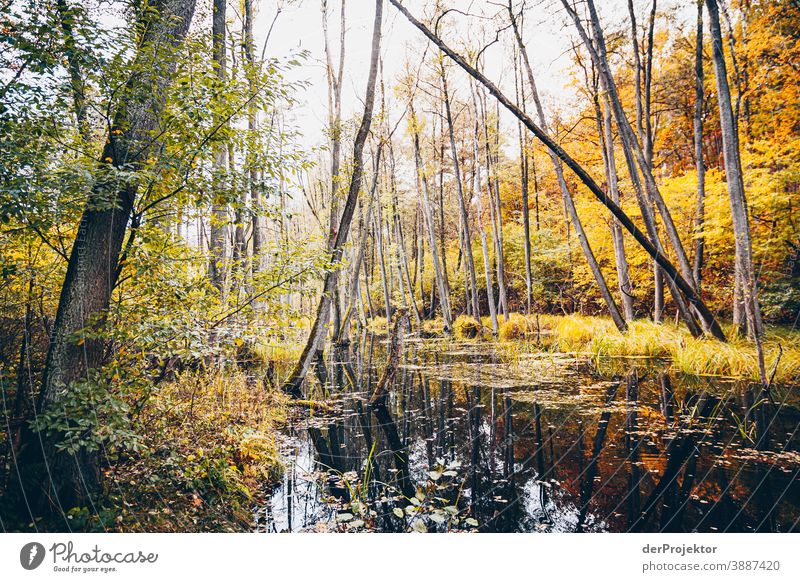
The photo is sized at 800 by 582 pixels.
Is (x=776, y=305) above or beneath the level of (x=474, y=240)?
beneath

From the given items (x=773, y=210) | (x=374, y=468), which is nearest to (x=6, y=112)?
(x=374, y=468)

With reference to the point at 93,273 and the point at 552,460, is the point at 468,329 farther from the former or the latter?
the point at 93,273

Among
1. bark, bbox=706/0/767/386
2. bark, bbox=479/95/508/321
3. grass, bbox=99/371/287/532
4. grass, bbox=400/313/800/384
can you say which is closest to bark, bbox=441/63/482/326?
bark, bbox=479/95/508/321

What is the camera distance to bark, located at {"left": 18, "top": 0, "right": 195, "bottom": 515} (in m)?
1.86

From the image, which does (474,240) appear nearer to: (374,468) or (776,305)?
(776,305)

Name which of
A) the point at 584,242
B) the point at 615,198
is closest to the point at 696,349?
the point at 584,242

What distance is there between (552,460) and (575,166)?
3.17m
